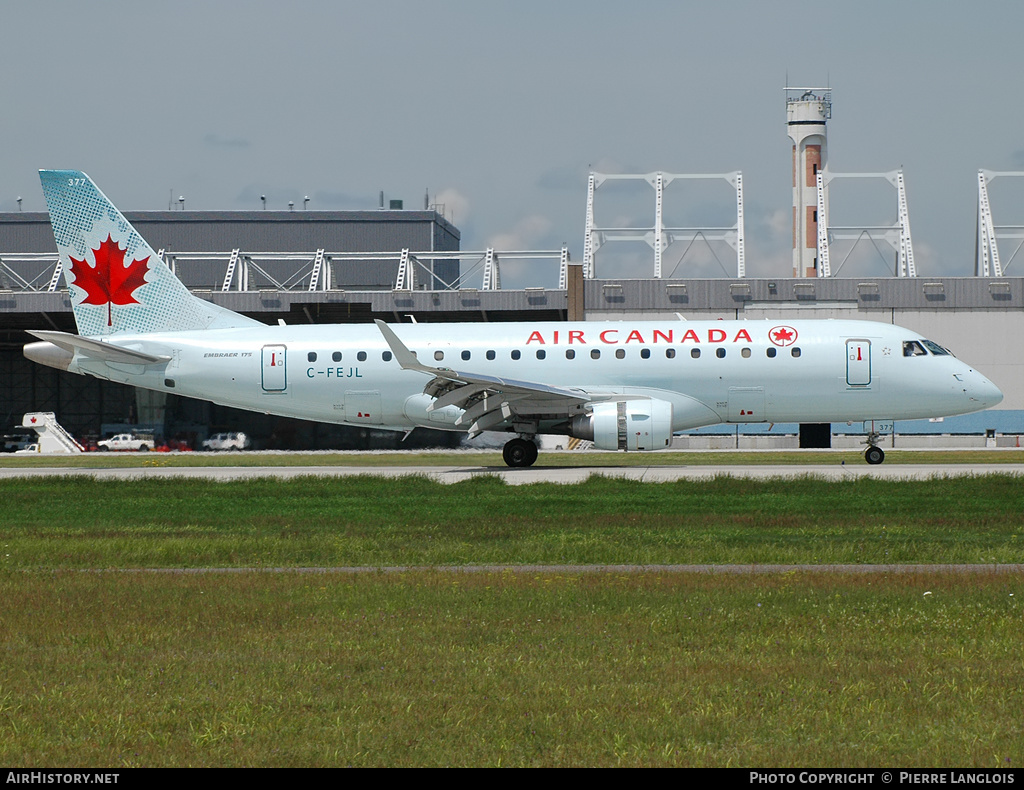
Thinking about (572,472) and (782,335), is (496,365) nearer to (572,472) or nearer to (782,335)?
(572,472)

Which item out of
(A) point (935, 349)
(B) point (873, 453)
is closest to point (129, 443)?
(B) point (873, 453)

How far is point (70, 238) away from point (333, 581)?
26649 millimetres

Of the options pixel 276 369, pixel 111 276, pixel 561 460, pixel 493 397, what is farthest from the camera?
pixel 561 460

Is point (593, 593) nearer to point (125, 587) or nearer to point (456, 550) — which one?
point (456, 550)

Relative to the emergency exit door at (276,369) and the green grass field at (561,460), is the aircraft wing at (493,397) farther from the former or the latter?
the emergency exit door at (276,369)

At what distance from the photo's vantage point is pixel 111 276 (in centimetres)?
3578

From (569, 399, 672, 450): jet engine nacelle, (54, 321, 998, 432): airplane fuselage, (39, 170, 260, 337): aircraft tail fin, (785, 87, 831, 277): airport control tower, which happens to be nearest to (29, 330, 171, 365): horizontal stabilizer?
(54, 321, 998, 432): airplane fuselage

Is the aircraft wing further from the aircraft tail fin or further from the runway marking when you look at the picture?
the aircraft tail fin

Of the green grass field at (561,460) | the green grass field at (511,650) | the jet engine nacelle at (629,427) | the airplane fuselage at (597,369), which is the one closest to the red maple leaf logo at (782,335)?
the airplane fuselage at (597,369)

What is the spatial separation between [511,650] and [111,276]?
29.8m

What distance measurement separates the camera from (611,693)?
789 centimetres

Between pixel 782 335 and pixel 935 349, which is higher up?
pixel 782 335

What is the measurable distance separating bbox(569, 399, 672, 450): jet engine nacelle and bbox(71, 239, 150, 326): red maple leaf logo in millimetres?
15017

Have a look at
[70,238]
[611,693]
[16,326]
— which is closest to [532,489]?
[611,693]
